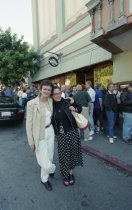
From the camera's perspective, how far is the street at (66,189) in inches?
160

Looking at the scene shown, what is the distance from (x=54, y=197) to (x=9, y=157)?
9.08ft

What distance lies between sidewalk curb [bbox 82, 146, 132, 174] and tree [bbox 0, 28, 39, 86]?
13.2 metres

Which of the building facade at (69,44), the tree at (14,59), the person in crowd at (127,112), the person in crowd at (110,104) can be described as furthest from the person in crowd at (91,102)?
the tree at (14,59)

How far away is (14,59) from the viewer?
19266 mm

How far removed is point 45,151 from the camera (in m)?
4.48

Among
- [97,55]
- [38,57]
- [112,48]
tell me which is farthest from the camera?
[38,57]

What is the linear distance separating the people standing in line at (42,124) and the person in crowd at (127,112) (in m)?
3.64

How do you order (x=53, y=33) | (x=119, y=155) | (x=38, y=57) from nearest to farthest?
(x=119, y=155), (x=53, y=33), (x=38, y=57)

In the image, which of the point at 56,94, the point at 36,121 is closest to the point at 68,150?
the point at 36,121

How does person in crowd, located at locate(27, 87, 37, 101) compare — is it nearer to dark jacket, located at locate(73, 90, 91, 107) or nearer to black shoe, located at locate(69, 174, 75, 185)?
dark jacket, located at locate(73, 90, 91, 107)

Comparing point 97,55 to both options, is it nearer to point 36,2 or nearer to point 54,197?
point 54,197

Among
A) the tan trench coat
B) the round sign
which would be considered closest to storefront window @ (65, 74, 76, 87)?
the round sign

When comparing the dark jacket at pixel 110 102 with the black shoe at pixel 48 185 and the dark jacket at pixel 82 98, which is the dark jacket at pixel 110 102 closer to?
the dark jacket at pixel 82 98

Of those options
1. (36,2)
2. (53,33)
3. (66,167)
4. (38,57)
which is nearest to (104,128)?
(66,167)
